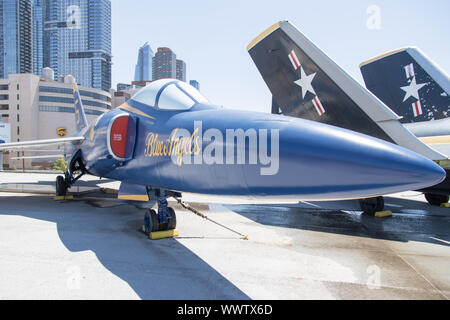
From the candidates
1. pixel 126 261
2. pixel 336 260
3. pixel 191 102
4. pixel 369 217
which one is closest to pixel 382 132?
pixel 369 217

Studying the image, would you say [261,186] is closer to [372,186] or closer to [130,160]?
[372,186]

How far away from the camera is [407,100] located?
9.74 metres

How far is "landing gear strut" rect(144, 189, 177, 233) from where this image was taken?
17.5 ft

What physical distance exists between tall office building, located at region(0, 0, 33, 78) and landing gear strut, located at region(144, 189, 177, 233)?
159569 millimetres

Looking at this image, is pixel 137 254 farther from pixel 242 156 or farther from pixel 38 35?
pixel 38 35

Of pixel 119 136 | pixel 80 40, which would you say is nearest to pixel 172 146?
pixel 119 136

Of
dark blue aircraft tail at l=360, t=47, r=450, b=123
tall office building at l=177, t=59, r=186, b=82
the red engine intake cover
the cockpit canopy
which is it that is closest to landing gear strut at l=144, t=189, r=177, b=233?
the red engine intake cover

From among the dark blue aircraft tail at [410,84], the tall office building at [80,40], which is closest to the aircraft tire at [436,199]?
the dark blue aircraft tail at [410,84]

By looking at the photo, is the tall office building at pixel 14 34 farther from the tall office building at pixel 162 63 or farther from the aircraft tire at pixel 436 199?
the aircraft tire at pixel 436 199

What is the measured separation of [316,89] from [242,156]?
519cm

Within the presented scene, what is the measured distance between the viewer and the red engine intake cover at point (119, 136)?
5094 mm

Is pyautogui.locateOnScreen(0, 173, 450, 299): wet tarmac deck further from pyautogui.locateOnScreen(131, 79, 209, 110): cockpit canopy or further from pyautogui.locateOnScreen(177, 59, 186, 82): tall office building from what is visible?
pyautogui.locateOnScreen(177, 59, 186, 82): tall office building

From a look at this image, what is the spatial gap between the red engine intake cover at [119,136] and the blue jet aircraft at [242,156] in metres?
0.02

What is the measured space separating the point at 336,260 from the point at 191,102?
10.4 feet
